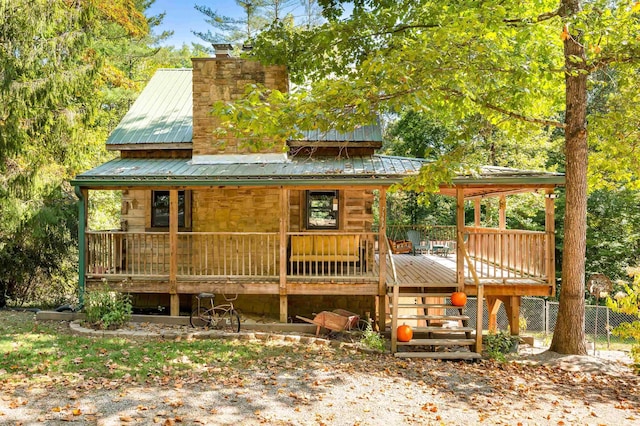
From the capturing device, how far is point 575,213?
9633 mm

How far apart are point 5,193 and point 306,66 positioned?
9.23m

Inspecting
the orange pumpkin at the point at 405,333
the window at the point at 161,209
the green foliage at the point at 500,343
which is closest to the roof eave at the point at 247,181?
the window at the point at 161,209

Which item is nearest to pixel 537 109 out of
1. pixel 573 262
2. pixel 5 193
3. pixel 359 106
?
pixel 573 262

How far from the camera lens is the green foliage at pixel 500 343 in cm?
949

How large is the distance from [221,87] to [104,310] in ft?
21.8

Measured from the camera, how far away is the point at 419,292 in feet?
35.0

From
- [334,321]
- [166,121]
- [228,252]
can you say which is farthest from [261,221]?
[166,121]

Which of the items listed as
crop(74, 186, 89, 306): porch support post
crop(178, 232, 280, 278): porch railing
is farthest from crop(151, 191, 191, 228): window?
crop(74, 186, 89, 306): porch support post

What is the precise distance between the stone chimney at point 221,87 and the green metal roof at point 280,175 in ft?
2.64

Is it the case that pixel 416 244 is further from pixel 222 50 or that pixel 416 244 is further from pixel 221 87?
pixel 222 50

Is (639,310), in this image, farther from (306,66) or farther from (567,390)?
(306,66)

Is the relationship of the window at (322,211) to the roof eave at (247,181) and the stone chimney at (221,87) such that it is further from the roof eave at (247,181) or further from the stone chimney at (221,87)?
the roof eave at (247,181)

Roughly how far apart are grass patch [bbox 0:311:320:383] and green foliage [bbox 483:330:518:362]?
4129mm

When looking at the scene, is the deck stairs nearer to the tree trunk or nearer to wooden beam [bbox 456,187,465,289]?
wooden beam [bbox 456,187,465,289]
